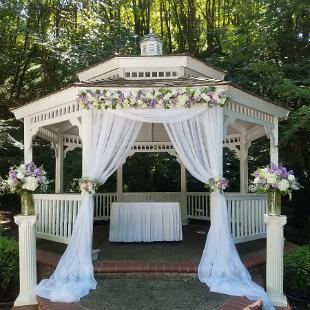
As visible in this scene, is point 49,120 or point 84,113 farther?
point 49,120

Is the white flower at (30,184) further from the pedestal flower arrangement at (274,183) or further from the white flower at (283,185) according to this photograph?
the white flower at (283,185)

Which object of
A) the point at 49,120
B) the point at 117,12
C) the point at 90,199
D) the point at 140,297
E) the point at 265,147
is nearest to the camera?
Answer: the point at 140,297

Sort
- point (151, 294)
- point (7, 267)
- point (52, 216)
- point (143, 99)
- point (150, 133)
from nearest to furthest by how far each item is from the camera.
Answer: point (151, 294) → point (143, 99) → point (7, 267) → point (52, 216) → point (150, 133)

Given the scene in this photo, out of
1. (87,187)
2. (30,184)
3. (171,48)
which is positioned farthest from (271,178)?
(171,48)

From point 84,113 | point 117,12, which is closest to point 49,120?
point 84,113

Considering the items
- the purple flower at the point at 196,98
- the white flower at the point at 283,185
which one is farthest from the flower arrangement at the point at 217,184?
the purple flower at the point at 196,98

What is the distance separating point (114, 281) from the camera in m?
5.75

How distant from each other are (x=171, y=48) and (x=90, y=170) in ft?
41.8

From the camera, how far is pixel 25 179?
17.9 ft

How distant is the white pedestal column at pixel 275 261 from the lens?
545cm

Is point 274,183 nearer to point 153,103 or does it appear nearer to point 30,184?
point 153,103

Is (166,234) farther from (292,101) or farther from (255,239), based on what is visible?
(292,101)

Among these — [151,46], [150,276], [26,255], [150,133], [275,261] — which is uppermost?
[151,46]

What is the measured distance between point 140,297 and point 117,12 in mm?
14930
